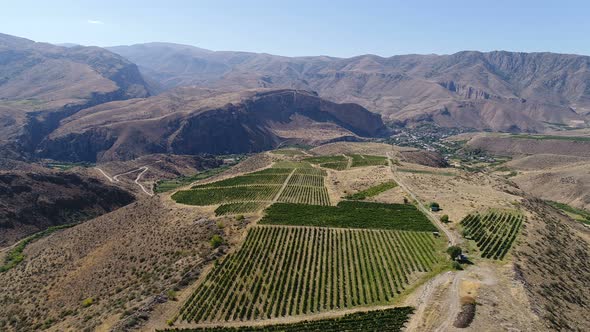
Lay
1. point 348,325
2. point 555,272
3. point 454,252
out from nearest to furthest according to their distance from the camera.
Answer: point 348,325
point 454,252
point 555,272

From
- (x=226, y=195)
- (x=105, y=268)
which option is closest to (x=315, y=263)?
(x=105, y=268)

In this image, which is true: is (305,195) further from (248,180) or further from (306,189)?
(248,180)

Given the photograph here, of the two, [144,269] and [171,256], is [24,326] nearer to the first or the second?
[144,269]

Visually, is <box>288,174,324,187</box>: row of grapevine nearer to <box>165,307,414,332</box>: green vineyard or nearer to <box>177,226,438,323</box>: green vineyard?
<box>177,226,438,323</box>: green vineyard

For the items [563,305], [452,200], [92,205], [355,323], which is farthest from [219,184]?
[563,305]

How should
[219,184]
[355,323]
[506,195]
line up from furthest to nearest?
[219,184] < [506,195] < [355,323]
